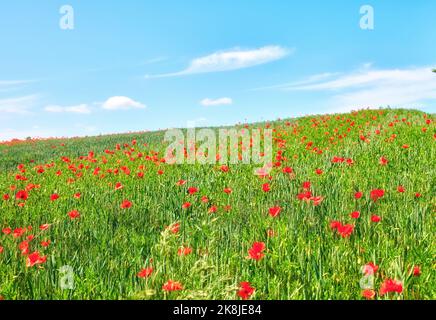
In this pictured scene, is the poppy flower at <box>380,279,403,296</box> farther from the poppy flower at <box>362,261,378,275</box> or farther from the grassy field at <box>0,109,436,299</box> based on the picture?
the poppy flower at <box>362,261,378,275</box>

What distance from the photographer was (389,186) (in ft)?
20.5

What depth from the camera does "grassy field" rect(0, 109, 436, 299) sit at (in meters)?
3.35

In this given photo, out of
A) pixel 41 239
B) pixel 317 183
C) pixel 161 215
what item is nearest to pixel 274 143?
pixel 317 183

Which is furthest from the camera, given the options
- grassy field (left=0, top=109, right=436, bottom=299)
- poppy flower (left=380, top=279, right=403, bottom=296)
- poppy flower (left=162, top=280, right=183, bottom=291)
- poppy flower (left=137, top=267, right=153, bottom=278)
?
grassy field (left=0, top=109, right=436, bottom=299)

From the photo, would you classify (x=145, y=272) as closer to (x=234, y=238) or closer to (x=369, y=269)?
(x=234, y=238)

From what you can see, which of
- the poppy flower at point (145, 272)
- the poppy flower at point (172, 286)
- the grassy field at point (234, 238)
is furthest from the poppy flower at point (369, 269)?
the poppy flower at point (145, 272)

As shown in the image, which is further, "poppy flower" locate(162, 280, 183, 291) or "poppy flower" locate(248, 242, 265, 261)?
"poppy flower" locate(248, 242, 265, 261)

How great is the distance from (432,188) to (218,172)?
3.87m

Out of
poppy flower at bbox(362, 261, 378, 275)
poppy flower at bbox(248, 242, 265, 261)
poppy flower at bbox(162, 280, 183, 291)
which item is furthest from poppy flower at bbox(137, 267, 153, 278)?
poppy flower at bbox(362, 261, 378, 275)

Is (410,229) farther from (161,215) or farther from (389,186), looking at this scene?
(161,215)

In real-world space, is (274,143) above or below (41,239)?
above

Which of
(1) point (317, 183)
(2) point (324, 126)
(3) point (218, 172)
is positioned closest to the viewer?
(1) point (317, 183)

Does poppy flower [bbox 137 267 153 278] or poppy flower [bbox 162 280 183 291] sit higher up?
poppy flower [bbox 137 267 153 278]

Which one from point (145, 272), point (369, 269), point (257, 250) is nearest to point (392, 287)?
point (369, 269)
